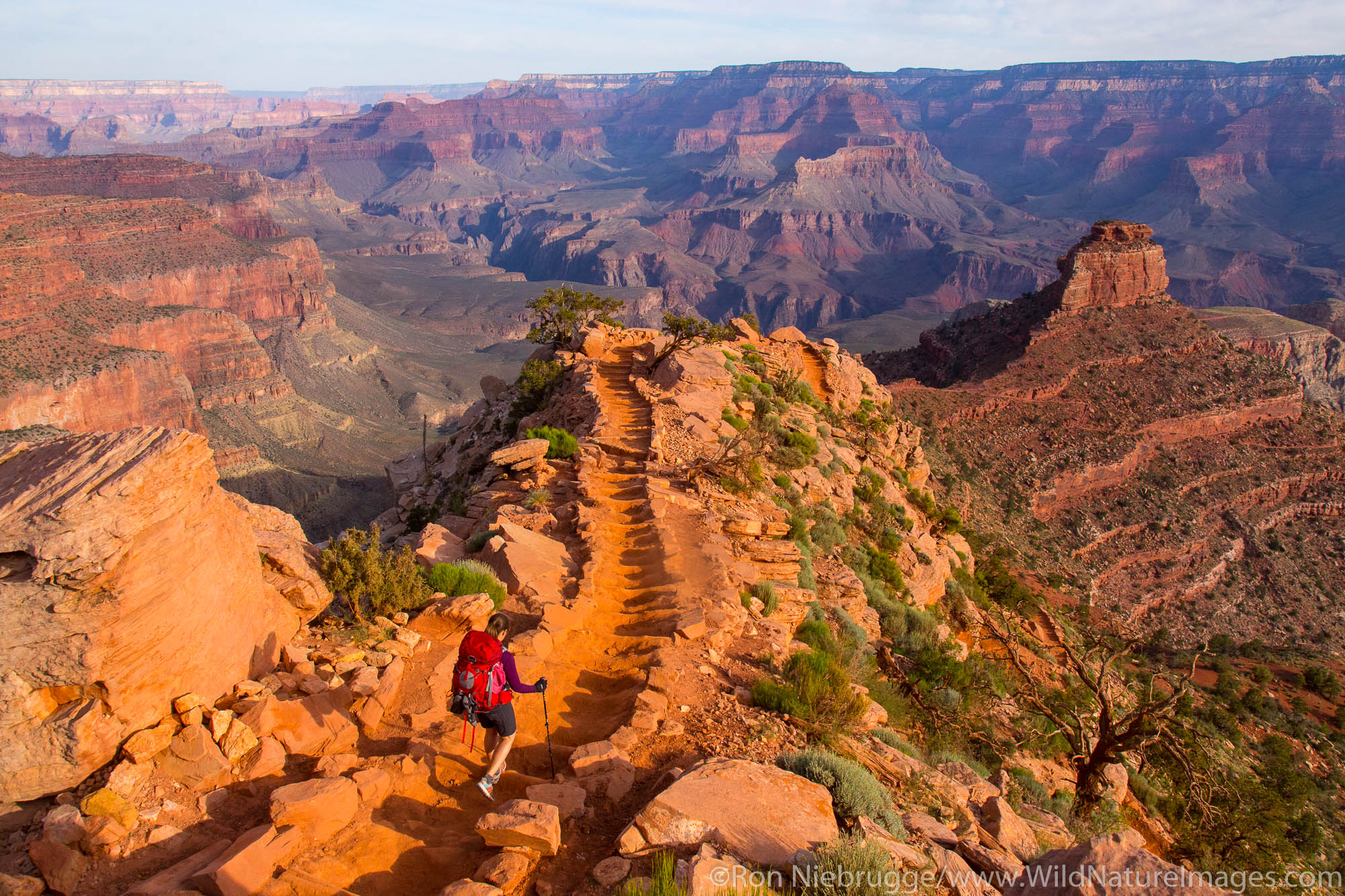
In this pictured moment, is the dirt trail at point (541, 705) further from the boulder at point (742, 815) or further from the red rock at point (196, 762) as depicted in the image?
the red rock at point (196, 762)

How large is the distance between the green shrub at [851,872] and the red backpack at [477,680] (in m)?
3.79

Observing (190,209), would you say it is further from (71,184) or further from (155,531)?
(155,531)

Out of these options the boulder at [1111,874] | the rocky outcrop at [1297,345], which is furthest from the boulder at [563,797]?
the rocky outcrop at [1297,345]

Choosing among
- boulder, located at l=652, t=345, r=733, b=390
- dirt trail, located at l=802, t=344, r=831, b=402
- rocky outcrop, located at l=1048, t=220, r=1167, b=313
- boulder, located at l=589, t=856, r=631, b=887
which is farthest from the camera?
rocky outcrop, located at l=1048, t=220, r=1167, b=313

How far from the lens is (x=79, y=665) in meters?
7.27

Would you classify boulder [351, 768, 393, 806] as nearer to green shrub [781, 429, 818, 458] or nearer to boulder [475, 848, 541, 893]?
boulder [475, 848, 541, 893]

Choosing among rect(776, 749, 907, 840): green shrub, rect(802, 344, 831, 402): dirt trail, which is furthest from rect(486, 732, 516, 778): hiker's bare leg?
rect(802, 344, 831, 402): dirt trail

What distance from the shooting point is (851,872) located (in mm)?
6012

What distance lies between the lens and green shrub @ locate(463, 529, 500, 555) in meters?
14.4

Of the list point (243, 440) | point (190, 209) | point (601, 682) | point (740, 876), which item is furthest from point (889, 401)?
point (190, 209)

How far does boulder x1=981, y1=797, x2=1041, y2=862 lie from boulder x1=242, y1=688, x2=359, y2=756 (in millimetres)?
A: 7384

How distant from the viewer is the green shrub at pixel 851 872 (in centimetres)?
595

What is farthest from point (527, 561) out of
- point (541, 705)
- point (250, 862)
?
point (250, 862)

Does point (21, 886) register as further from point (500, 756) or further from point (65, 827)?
point (500, 756)
